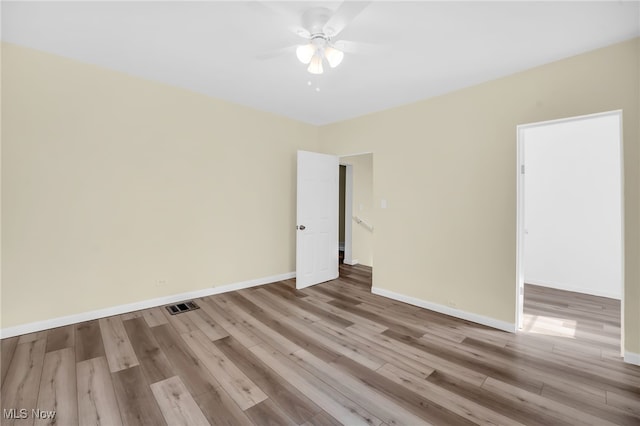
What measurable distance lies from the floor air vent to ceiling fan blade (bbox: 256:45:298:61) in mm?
2959

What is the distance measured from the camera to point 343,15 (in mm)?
1846

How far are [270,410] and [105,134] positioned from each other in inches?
127

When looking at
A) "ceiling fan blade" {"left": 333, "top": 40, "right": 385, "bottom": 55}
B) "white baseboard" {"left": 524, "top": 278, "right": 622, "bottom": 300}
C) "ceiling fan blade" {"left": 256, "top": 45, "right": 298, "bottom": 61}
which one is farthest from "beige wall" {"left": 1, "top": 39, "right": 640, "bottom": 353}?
"white baseboard" {"left": 524, "top": 278, "right": 622, "bottom": 300}

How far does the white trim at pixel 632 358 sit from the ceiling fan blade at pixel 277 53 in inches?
154

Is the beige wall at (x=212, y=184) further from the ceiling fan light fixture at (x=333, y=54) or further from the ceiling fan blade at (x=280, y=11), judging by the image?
the ceiling fan blade at (x=280, y=11)

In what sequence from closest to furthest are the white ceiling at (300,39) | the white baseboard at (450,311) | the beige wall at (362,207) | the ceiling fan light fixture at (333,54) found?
the white ceiling at (300,39) < the ceiling fan light fixture at (333,54) < the white baseboard at (450,311) < the beige wall at (362,207)

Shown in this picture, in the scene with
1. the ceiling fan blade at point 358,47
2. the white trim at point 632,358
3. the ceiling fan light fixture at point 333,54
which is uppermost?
the ceiling fan blade at point 358,47

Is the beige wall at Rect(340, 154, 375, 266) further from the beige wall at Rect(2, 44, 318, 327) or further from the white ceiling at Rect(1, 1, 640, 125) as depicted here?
the white ceiling at Rect(1, 1, 640, 125)

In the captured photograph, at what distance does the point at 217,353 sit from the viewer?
241 centimetres

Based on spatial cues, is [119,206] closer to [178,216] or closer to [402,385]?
[178,216]

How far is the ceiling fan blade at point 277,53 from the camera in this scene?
2494mm

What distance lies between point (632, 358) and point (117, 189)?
521cm

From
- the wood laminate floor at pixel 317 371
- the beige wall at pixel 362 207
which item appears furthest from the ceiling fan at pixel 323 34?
the beige wall at pixel 362 207

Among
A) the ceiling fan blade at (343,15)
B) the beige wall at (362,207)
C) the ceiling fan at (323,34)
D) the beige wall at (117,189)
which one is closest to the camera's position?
the ceiling fan blade at (343,15)
